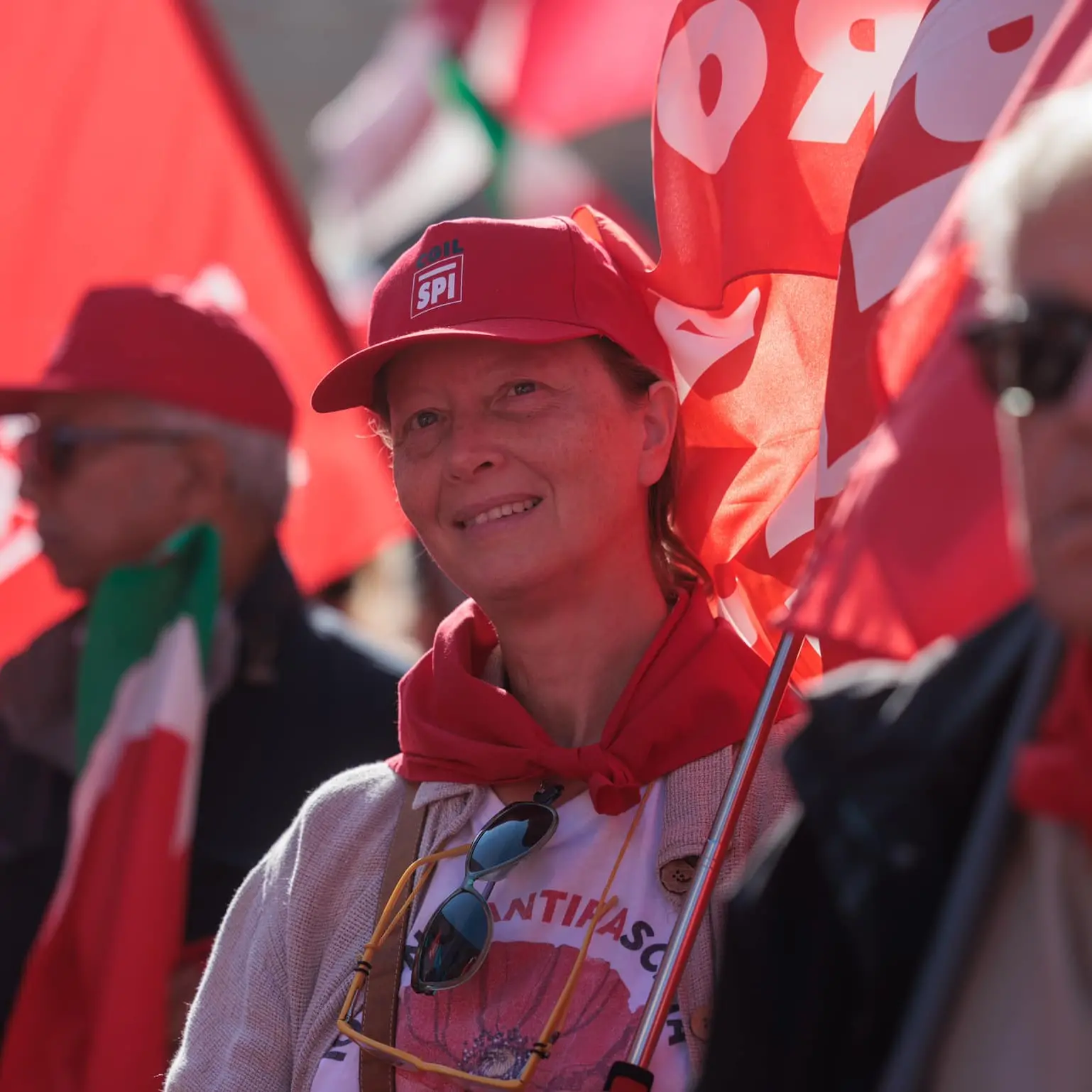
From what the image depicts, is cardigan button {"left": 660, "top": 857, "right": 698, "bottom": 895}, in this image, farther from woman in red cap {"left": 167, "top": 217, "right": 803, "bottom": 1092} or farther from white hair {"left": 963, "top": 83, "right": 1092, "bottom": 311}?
white hair {"left": 963, "top": 83, "right": 1092, "bottom": 311}

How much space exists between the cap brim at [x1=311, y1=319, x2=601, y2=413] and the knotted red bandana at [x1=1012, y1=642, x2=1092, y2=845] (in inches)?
45.9

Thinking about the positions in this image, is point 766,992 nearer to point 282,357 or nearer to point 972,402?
point 972,402

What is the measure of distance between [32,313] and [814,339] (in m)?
2.41

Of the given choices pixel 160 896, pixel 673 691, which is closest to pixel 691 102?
pixel 673 691

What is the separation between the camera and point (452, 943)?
6.64 feet

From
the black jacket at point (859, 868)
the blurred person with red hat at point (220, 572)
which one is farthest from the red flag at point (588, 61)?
the black jacket at point (859, 868)

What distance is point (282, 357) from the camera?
173 inches

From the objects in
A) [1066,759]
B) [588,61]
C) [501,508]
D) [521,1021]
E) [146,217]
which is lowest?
[521,1021]

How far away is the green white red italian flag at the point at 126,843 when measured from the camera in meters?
2.92

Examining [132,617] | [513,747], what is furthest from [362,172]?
[513,747]

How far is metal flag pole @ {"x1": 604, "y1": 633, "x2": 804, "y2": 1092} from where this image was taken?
1833 mm

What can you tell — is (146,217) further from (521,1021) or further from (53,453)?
(521,1021)

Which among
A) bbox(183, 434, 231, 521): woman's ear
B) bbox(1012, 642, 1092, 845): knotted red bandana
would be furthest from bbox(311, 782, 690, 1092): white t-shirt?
bbox(183, 434, 231, 521): woman's ear

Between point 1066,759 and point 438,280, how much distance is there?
1362 millimetres
